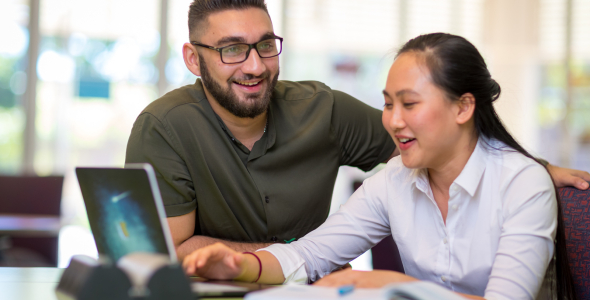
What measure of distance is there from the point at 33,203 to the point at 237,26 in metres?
2.08

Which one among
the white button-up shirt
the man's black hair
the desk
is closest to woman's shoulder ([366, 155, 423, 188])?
the white button-up shirt

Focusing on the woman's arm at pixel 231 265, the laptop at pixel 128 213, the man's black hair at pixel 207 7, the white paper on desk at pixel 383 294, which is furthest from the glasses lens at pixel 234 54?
the white paper on desk at pixel 383 294

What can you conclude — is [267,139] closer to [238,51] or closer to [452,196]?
[238,51]

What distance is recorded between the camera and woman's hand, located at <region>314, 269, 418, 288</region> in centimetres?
103

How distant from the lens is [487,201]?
4.22 feet

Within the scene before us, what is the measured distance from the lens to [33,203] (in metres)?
3.14

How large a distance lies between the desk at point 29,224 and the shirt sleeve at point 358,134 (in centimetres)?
166

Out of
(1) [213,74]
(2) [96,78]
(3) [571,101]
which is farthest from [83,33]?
(3) [571,101]

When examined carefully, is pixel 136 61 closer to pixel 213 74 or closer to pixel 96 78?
pixel 96 78

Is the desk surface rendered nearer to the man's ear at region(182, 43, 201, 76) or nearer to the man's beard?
the man's beard

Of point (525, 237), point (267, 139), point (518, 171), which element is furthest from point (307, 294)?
point (267, 139)

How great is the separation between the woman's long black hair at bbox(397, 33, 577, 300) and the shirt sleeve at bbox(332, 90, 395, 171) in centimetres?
65

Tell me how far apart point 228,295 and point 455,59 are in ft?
2.58

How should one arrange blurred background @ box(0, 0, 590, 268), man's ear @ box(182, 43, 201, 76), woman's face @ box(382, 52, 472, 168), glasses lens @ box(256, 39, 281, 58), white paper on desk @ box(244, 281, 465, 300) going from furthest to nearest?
1. blurred background @ box(0, 0, 590, 268)
2. man's ear @ box(182, 43, 201, 76)
3. glasses lens @ box(256, 39, 281, 58)
4. woman's face @ box(382, 52, 472, 168)
5. white paper on desk @ box(244, 281, 465, 300)
